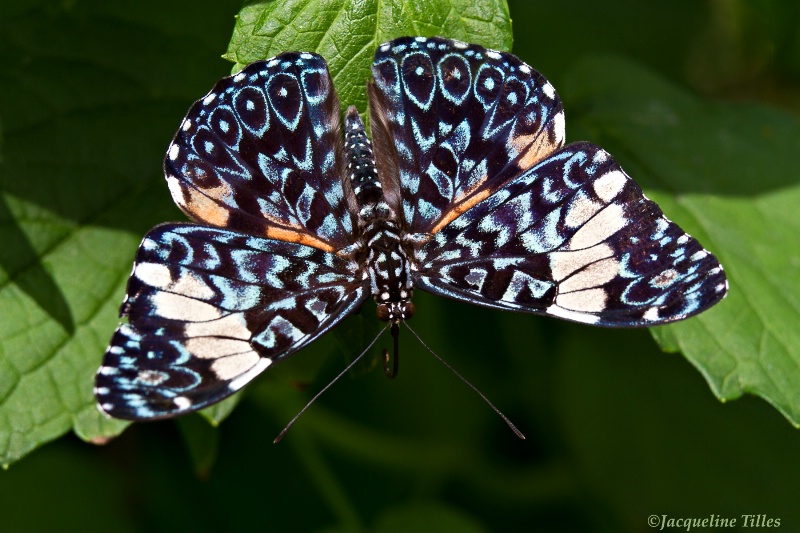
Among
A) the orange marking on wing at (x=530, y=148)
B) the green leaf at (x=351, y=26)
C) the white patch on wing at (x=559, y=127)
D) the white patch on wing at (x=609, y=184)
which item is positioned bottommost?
the white patch on wing at (x=609, y=184)

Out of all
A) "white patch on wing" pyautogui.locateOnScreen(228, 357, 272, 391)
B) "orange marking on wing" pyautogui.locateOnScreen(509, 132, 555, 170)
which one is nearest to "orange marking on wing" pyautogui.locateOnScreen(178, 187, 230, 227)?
"white patch on wing" pyautogui.locateOnScreen(228, 357, 272, 391)

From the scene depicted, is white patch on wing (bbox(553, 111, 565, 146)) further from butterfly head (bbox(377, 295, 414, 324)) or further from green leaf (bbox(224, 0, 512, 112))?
butterfly head (bbox(377, 295, 414, 324))

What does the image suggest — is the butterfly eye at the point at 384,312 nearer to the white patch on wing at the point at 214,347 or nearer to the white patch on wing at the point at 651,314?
the white patch on wing at the point at 214,347

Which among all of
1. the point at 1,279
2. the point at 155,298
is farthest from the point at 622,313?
the point at 1,279

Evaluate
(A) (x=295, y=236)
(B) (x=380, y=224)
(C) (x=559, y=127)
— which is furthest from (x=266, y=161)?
(C) (x=559, y=127)

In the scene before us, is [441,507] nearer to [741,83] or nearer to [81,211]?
[81,211]

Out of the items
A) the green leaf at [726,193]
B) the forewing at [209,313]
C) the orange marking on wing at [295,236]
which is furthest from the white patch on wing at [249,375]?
the green leaf at [726,193]
